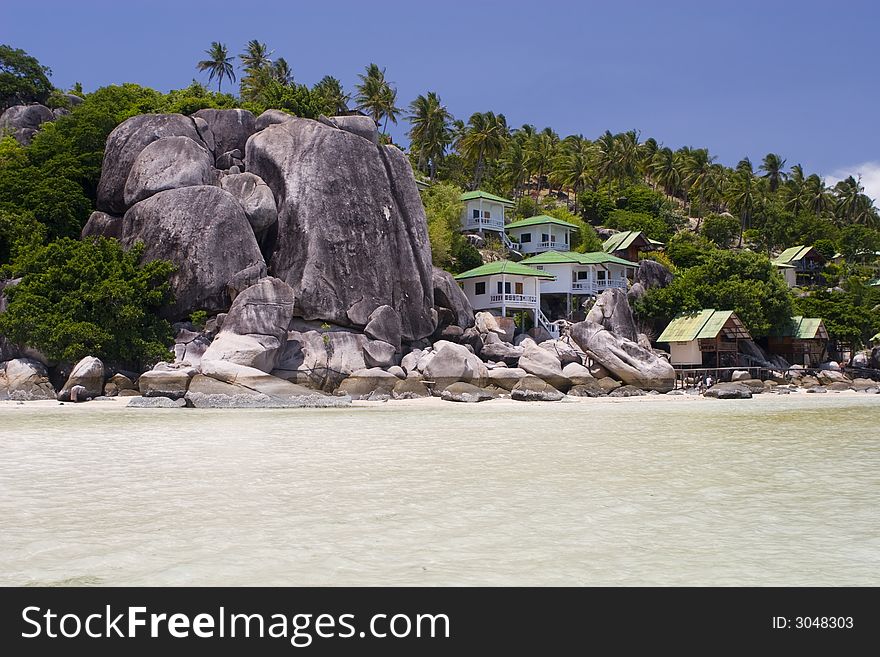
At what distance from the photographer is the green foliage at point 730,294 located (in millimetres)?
43562

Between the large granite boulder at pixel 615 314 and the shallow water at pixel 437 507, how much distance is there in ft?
87.3

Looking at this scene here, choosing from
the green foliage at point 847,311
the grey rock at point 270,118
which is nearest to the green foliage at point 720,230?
the green foliage at point 847,311

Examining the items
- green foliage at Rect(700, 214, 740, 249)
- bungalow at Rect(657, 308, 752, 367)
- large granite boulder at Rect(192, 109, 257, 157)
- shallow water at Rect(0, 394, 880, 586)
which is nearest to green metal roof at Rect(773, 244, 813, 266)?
green foliage at Rect(700, 214, 740, 249)

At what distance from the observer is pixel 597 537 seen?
6648 mm

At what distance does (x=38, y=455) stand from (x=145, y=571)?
787 cm

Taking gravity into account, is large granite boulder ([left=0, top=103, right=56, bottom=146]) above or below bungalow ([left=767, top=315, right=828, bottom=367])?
above

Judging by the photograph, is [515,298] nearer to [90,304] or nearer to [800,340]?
[800,340]

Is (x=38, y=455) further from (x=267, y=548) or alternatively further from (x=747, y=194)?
(x=747, y=194)

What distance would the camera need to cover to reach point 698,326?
41.7m

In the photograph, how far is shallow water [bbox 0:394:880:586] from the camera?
563 cm

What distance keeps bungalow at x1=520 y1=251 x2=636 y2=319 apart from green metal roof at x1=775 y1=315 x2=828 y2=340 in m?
10.4

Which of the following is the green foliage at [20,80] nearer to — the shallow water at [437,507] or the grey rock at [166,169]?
the grey rock at [166,169]

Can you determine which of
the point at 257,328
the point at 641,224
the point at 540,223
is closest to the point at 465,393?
the point at 257,328

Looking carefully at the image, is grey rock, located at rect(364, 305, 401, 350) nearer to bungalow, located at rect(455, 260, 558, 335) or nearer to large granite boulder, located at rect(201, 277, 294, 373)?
large granite boulder, located at rect(201, 277, 294, 373)
